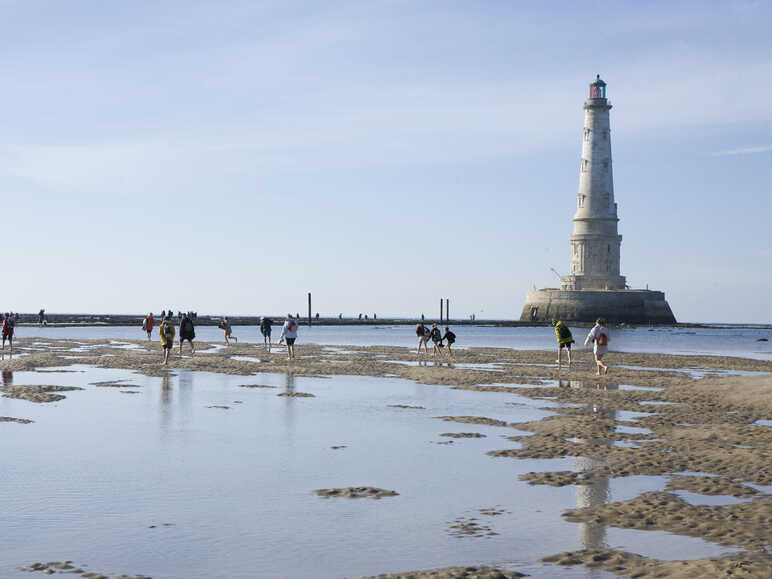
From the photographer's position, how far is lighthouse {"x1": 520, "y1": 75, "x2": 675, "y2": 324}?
108062 mm

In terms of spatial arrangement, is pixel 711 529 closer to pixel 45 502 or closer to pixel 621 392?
pixel 45 502

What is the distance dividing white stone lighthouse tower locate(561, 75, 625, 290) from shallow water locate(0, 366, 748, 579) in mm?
A: 95219

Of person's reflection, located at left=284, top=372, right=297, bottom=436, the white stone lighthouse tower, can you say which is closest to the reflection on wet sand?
person's reflection, located at left=284, top=372, right=297, bottom=436

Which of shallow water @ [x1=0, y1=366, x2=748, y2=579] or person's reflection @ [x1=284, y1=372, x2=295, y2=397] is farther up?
person's reflection @ [x1=284, y1=372, x2=295, y2=397]

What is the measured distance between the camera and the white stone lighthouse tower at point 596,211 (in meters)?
108

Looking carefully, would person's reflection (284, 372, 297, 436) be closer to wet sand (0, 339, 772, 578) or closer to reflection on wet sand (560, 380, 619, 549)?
wet sand (0, 339, 772, 578)

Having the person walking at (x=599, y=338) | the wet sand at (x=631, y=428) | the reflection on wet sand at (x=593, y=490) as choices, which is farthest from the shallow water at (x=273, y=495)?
the person walking at (x=599, y=338)

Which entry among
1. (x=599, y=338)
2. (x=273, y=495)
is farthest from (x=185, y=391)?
(x=599, y=338)

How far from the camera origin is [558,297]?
380 feet

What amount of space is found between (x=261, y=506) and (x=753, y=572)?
4.80 metres

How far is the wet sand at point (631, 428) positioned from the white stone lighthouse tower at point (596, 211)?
2975 inches

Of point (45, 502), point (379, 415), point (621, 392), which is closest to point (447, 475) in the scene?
point (45, 502)

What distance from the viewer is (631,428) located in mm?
15102

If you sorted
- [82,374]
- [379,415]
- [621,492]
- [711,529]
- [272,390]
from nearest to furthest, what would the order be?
[711,529], [621,492], [379,415], [272,390], [82,374]
